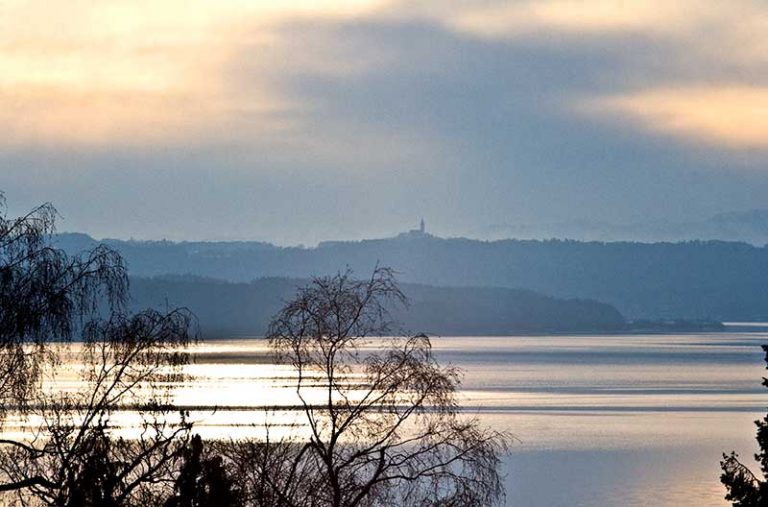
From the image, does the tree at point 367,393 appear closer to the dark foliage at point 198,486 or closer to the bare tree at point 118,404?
the bare tree at point 118,404

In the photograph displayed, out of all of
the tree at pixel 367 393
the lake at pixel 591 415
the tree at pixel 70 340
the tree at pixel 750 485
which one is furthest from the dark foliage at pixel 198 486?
the tree at pixel 750 485

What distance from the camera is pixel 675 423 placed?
77.9 m

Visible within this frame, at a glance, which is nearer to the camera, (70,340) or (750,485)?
(70,340)

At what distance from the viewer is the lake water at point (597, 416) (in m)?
51.8

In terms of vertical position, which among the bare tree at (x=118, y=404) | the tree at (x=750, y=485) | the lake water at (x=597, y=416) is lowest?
the lake water at (x=597, y=416)

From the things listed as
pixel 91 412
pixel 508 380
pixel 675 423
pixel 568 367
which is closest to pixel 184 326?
pixel 91 412

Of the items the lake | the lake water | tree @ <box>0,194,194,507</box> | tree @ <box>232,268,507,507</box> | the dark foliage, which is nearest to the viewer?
tree @ <box>0,194,194,507</box>

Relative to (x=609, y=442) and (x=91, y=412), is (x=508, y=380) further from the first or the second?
(x=91, y=412)

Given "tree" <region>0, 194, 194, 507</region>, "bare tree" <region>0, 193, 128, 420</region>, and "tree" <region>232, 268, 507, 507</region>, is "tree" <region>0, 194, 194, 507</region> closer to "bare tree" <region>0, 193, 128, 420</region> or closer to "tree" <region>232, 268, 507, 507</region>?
"bare tree" <region>0, 193, 128, 420</region>

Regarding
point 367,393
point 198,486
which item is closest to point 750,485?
point 367,393

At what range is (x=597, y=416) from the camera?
8125 centimetres

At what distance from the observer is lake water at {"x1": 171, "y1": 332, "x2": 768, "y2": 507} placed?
51.8m

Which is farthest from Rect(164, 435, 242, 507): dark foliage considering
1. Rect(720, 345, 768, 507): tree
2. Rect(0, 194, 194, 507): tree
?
Rect(720, 345, 768, 507): tree

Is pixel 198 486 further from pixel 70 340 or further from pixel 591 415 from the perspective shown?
pixel 591 415
